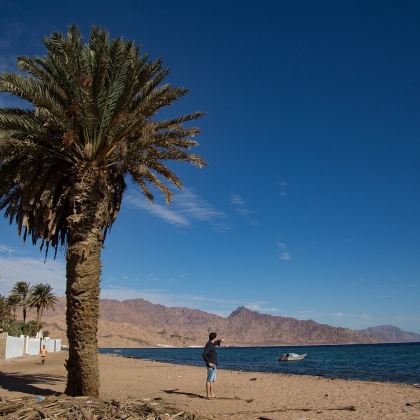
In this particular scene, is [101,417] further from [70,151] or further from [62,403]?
[70,151]

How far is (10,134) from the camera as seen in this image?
38.3ft

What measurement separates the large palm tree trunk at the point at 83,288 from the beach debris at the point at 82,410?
3.87 meters

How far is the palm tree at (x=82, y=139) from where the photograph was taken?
11.7m

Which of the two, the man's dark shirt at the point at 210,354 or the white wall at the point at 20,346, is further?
the white wall at the point at 20,346

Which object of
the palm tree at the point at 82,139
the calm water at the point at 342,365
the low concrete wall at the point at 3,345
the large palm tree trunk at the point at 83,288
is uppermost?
the palm tree at the point at 82,139

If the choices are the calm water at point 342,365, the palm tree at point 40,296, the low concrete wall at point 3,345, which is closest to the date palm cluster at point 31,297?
the palm tree at point 40,296

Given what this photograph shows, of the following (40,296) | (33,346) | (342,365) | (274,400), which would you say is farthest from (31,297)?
(274,400)

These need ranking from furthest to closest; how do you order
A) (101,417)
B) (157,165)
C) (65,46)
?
(157,165) < (65,46) < (101,417)

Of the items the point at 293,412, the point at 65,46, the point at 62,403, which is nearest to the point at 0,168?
the point at 65,46

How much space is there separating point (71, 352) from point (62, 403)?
181 inches

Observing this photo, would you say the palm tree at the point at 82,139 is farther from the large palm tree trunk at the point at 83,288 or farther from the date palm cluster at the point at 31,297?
the date palm cluster at the point at 31,297

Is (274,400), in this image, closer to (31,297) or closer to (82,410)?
(82,410)

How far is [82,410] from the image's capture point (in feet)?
23.0

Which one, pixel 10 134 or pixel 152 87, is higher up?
pixel 152 87
